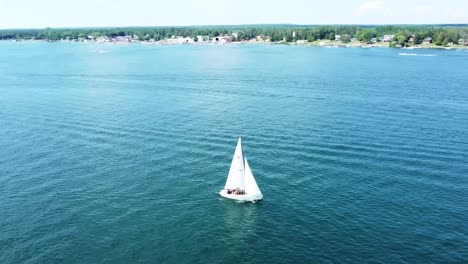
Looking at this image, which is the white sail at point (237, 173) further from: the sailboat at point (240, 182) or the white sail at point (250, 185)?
the white sail at point (250, 185)

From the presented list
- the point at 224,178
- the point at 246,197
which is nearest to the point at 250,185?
the point at 246,197

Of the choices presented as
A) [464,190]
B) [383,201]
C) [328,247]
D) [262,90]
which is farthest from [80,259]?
[262,90]

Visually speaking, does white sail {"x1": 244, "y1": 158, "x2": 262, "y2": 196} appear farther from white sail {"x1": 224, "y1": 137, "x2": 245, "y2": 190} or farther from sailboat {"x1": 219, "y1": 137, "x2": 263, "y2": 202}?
white sail {"x1": 224, "y1": 137, "x2": 245, "y2": 190}

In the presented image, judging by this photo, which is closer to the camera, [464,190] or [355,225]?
[355,225]

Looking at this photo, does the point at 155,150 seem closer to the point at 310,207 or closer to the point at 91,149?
the point at 91,149

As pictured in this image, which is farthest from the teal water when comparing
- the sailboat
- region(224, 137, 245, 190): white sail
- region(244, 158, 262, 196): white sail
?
region(224, 137, 245, 190): white sail
